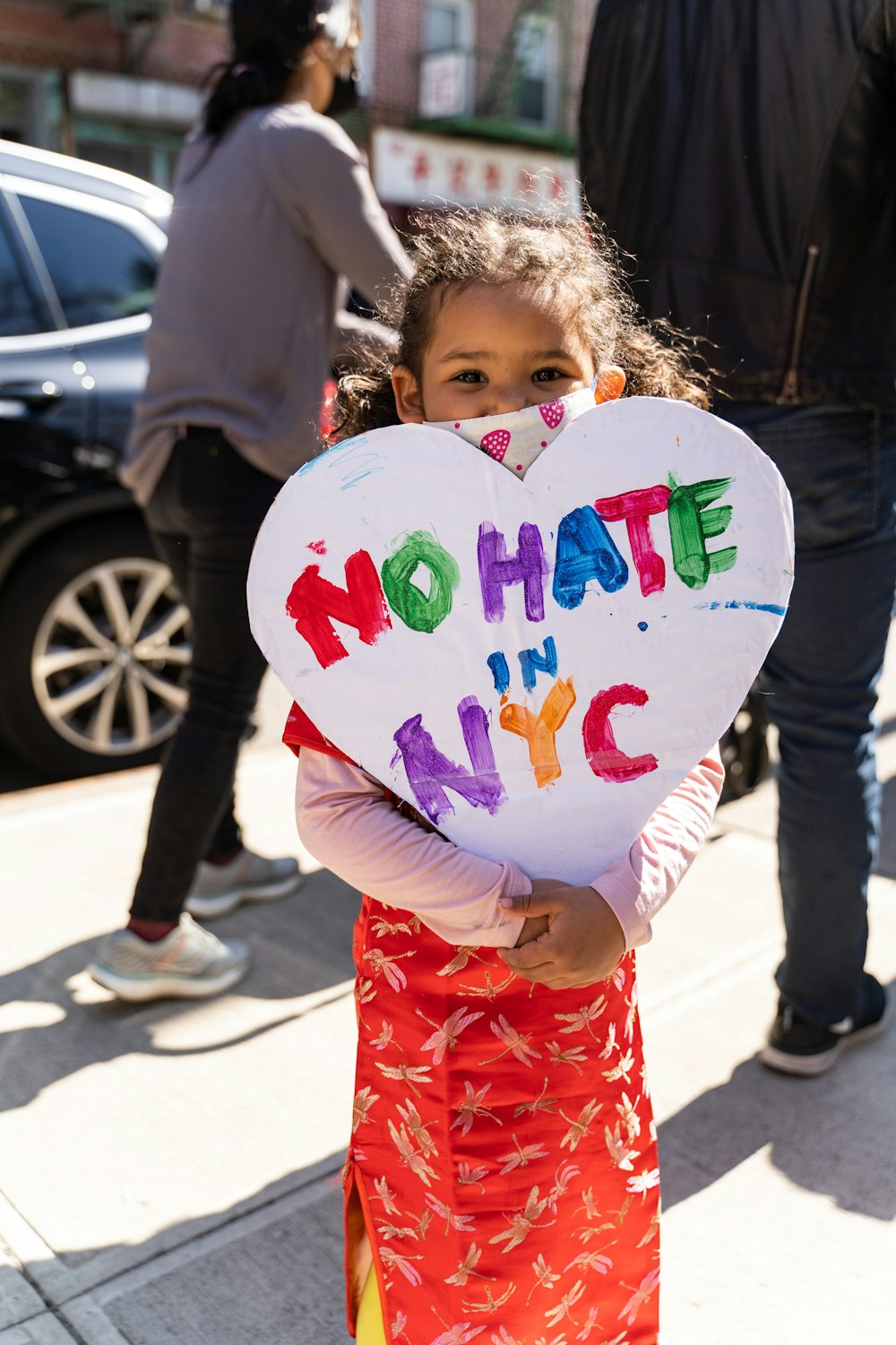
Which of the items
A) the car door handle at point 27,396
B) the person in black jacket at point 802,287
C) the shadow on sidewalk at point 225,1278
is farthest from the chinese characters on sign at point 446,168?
the shadow on sidewalk at point 225,1278

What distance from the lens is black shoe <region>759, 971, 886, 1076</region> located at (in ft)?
7.86

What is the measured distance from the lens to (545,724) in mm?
1402

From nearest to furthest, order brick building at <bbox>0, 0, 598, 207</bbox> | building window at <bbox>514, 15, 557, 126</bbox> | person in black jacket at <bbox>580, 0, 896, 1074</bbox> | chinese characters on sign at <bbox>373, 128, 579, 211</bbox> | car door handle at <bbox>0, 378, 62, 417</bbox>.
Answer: person in black jacket at <bbox>580, 0, 896, 1074</bbox> < car door handle at <bbox>0, 378, 62, 417</bbox> < brick building at <bbox>0, 0, 598, 207</bbox> < chinese characters on sign at <bbox>373, 128, 579, 211</bbox> < building window at <bbox>514, 15, 557, 126</bbox>

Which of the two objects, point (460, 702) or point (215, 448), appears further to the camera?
point (215, 448)

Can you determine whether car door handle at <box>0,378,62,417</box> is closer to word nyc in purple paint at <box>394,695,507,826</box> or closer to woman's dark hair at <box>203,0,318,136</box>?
Answer: woman's dark hair at <box>203,0,318,136</box>

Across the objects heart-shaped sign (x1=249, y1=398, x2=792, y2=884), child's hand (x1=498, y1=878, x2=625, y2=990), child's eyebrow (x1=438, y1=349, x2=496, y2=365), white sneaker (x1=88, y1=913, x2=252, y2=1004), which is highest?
child's eyebrow (x1=438, y1=349, x2=496, y2=365)

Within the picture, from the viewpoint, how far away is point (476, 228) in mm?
1584

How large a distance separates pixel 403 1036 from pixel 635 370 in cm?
91

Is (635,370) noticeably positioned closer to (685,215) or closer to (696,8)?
(685,215)

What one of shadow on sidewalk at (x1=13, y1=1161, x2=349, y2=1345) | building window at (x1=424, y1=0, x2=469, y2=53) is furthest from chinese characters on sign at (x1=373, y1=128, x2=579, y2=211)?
shadow on sidewalk at (x1=13, y1=1161, x2=349, y2=1345)

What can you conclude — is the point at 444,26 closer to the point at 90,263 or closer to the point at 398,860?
the point at 90,263

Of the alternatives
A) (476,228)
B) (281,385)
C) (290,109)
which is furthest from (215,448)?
(476,228)

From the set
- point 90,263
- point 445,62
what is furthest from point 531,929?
point 445,62

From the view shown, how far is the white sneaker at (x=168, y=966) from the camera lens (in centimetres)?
264
